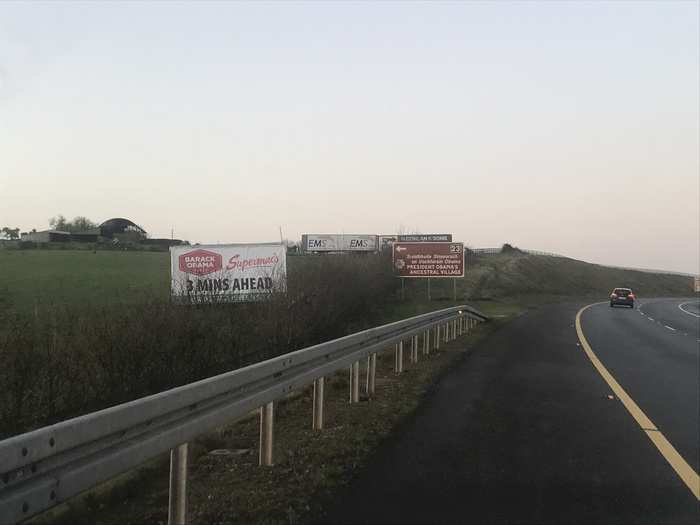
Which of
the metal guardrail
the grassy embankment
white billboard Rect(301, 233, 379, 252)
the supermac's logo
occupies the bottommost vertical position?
the grassy embankment

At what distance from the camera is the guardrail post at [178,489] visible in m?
→ 4.01

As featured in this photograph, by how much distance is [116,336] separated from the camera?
9.99m

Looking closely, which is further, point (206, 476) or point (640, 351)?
point (640, 351)

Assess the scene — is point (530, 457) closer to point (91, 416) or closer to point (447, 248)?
point (91, 416)

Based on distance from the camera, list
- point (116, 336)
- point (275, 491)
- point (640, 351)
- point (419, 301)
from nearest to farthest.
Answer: point (275, 491)
point (116, 336)
point (640, 351)
point (419, 301)

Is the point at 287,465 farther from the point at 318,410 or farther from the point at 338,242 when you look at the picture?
the point at 338,242

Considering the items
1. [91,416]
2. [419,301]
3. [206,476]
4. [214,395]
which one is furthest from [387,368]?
[419,301]

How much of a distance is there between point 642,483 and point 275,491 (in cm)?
307

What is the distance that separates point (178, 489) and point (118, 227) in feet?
409

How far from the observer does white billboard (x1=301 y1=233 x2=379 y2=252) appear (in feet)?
221

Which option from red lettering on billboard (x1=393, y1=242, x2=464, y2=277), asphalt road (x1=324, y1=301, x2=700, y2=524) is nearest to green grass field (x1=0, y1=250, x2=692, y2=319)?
red lettering on billboard (x1=393, y1=242, x2=464, y2=277)

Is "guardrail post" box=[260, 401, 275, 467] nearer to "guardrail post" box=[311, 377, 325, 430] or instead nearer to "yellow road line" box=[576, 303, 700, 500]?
"guardrail post" box=[311, 377, 325, 430]

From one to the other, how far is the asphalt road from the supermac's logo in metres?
23.2

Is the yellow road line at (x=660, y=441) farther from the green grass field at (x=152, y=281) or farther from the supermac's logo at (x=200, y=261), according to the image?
the supermac's logo at (x=200, y=261)
